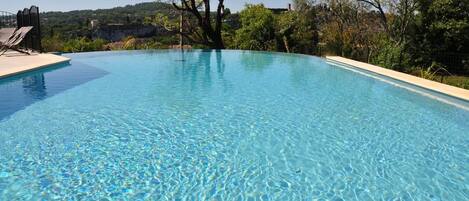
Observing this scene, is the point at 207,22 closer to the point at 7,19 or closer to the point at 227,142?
the point at 7,19

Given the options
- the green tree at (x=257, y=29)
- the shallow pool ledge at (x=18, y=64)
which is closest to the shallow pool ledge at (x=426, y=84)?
the green tree at (x=257, y=29)

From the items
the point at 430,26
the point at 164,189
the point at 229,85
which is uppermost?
the point at 430,26

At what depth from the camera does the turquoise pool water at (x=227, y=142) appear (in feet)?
11.8

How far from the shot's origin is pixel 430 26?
13320 mm

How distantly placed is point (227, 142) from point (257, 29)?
14.2 m

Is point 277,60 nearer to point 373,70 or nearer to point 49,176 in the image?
point 373,70

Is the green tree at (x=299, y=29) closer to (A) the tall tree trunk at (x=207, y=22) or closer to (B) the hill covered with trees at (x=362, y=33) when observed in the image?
(B) the hill covered with trees at (x=362, y=33)

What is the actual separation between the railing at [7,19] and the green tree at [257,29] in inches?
406

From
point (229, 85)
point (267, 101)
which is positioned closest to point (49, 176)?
point (267, 101)

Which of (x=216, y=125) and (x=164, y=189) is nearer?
(x=164, y=189)

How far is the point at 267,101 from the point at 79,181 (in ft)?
14.2

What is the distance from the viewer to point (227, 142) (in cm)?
488

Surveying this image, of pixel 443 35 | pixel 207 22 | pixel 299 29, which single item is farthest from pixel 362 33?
pixel 207 22

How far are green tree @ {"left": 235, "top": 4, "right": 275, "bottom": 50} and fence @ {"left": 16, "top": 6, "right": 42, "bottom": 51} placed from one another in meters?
9.20
